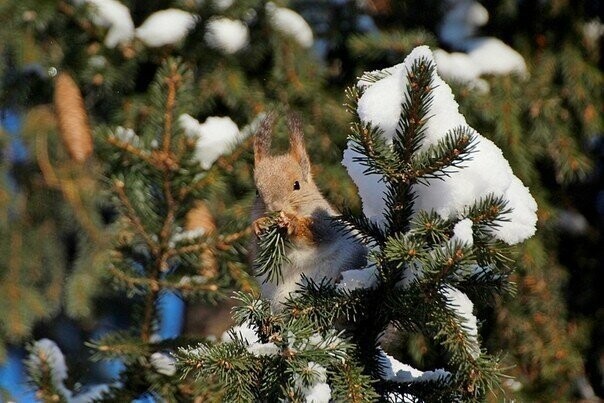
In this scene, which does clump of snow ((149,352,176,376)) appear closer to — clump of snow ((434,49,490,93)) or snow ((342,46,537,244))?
snow ((342,46,537,244))

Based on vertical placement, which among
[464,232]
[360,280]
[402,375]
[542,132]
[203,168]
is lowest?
[542,132]

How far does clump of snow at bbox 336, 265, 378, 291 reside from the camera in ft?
3.58

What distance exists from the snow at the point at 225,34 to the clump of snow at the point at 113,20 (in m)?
0.22

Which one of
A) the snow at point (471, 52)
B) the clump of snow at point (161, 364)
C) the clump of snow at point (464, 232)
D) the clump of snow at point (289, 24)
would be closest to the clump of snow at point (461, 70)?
the snow at point (471, 52)

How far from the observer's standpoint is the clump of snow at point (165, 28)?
8.07ft

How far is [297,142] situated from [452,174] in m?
0.76

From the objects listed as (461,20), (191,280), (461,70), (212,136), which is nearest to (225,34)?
(212,136)

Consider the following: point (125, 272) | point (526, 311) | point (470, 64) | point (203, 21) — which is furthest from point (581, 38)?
point (125, 272)

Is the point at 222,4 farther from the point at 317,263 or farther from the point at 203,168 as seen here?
the point at 317,263

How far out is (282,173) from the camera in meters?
1.78

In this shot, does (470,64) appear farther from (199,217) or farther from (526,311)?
(199,217)

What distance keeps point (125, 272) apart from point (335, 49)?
1.49 metres

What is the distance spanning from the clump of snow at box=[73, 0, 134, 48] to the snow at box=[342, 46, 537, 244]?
1.53 metres

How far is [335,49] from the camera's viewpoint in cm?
281
